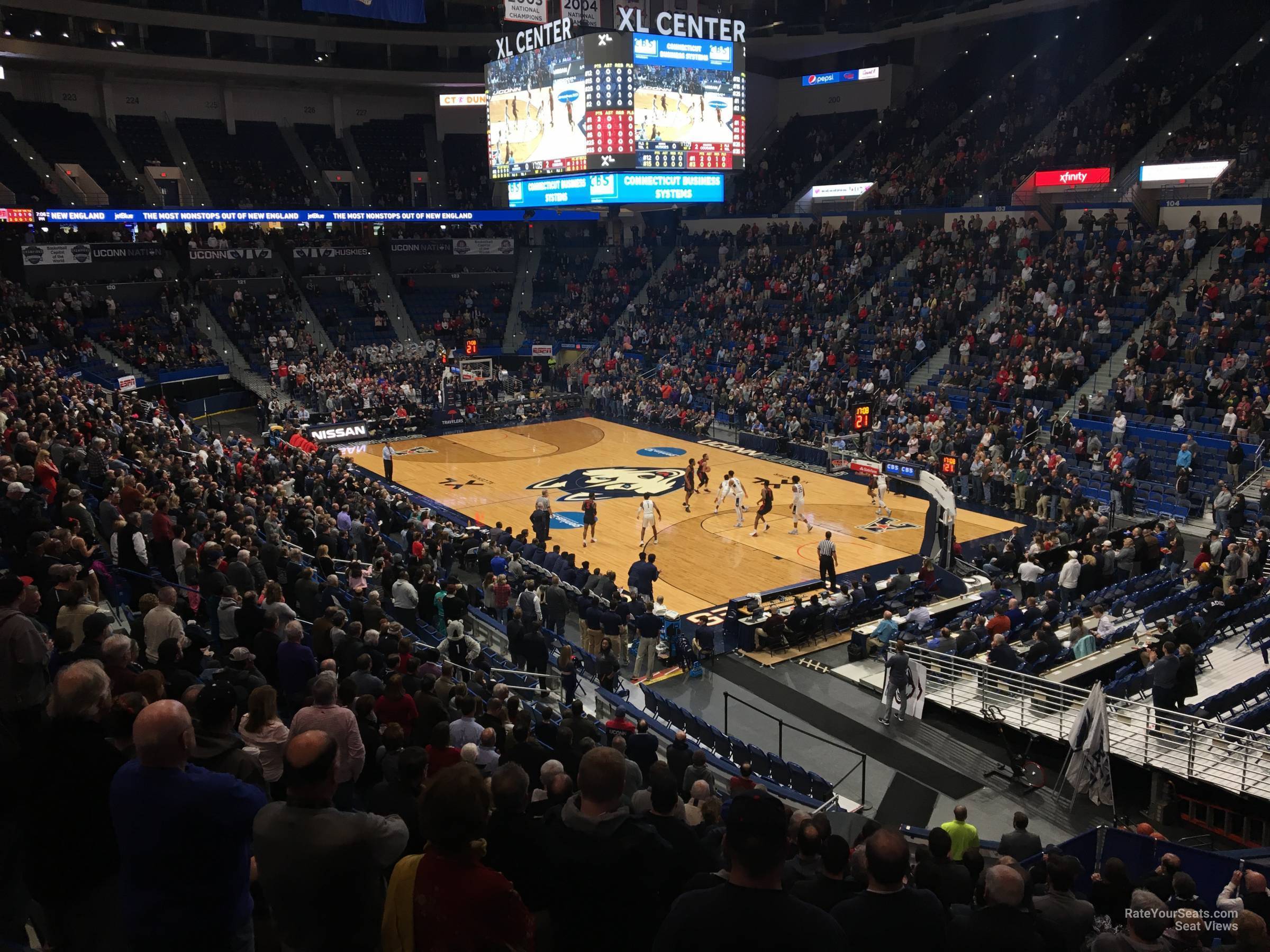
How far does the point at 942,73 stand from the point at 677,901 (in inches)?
1884

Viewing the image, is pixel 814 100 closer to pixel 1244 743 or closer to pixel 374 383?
pixel 374 383

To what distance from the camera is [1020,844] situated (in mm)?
8328

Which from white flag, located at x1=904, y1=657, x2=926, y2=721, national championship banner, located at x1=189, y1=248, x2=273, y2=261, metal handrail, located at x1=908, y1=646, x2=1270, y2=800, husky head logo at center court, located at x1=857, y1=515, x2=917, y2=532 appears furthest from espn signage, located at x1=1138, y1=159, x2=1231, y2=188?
national championship banner, located at x1=189, y1=248, x2=273, y2=261

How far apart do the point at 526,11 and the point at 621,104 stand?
24.7 feet

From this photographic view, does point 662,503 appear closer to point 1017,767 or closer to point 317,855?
point 1017,767

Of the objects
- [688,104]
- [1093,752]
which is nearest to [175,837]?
[1093,752]

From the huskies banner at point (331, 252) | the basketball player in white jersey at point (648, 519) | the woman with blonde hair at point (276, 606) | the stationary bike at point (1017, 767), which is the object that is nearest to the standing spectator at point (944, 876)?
the woman with blonde hair at point (276, 606)

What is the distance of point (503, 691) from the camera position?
907 cm

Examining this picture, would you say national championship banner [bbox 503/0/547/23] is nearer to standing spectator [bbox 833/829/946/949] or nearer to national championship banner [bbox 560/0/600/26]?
national championship banner [bbox 560/0/600/26]

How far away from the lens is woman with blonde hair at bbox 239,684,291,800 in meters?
5.10

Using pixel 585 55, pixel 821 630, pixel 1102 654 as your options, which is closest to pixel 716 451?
pixel 585 55

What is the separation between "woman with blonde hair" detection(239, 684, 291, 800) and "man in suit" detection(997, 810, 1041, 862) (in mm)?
5953

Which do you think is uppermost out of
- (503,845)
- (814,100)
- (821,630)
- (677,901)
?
(814,100)

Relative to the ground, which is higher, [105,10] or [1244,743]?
[105,10]
